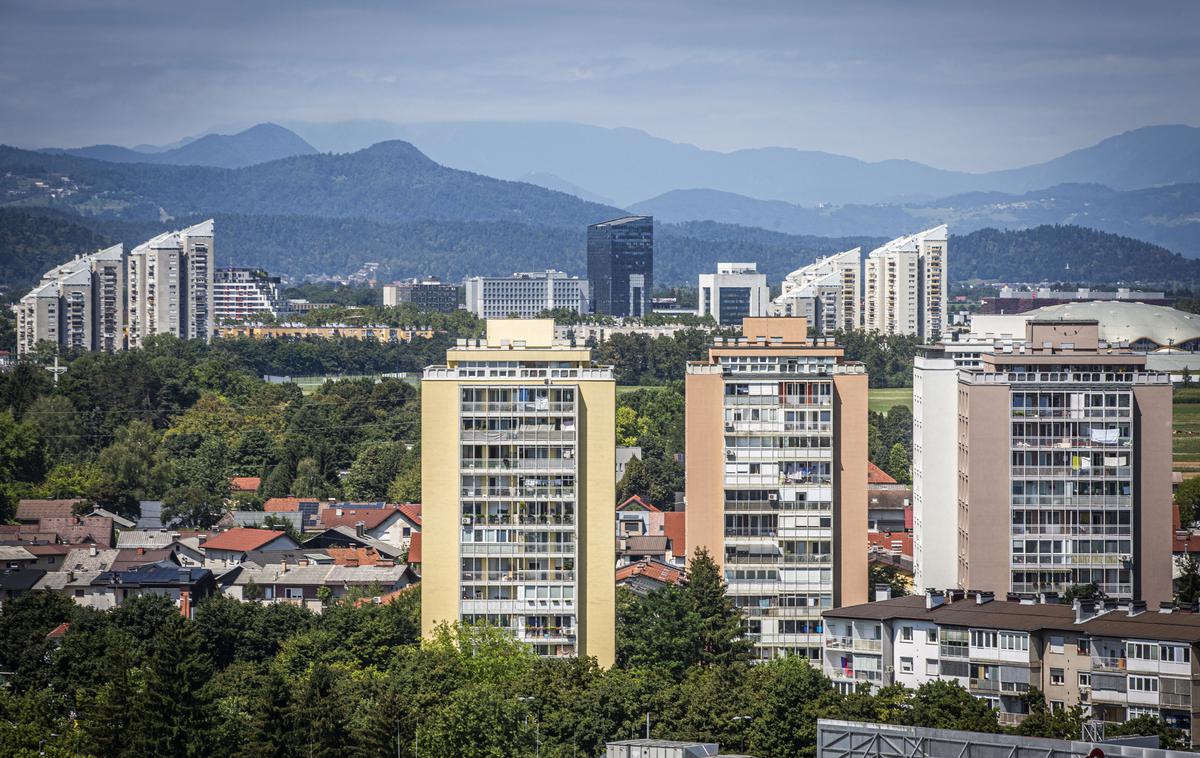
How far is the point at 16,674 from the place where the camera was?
35531mm

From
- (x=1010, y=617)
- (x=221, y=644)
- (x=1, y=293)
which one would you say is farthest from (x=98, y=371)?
(x=1, y=293)

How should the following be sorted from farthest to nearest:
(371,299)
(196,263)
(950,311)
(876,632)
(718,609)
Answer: (371,299) → (950,311) → (196,263) → (718,609) → (876,632)

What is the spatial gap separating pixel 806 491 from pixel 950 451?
3903mm

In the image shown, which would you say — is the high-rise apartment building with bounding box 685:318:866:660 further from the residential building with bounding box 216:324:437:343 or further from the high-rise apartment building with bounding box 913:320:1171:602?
the residential building with bounding box 216:324:437:343

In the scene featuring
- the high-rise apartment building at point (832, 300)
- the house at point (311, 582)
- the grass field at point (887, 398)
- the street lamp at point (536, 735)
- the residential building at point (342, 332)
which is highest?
the high-rise apartment building at point (832, 300)

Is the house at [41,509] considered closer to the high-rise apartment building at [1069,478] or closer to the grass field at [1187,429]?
the high-rise apartment building at [1069,478]

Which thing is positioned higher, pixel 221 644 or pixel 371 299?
pixel 371 299

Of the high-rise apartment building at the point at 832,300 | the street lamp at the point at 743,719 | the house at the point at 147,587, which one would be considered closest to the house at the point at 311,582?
the house at the point at 147,587

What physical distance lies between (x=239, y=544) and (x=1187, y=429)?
40.5 metres

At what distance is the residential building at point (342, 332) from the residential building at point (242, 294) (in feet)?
101

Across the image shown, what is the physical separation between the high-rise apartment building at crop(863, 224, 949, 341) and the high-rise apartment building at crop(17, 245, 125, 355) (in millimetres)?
52061

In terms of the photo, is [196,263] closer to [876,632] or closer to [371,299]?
[371,299]

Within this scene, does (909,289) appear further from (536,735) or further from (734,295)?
(536,735)

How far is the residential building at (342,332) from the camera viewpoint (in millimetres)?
133625
